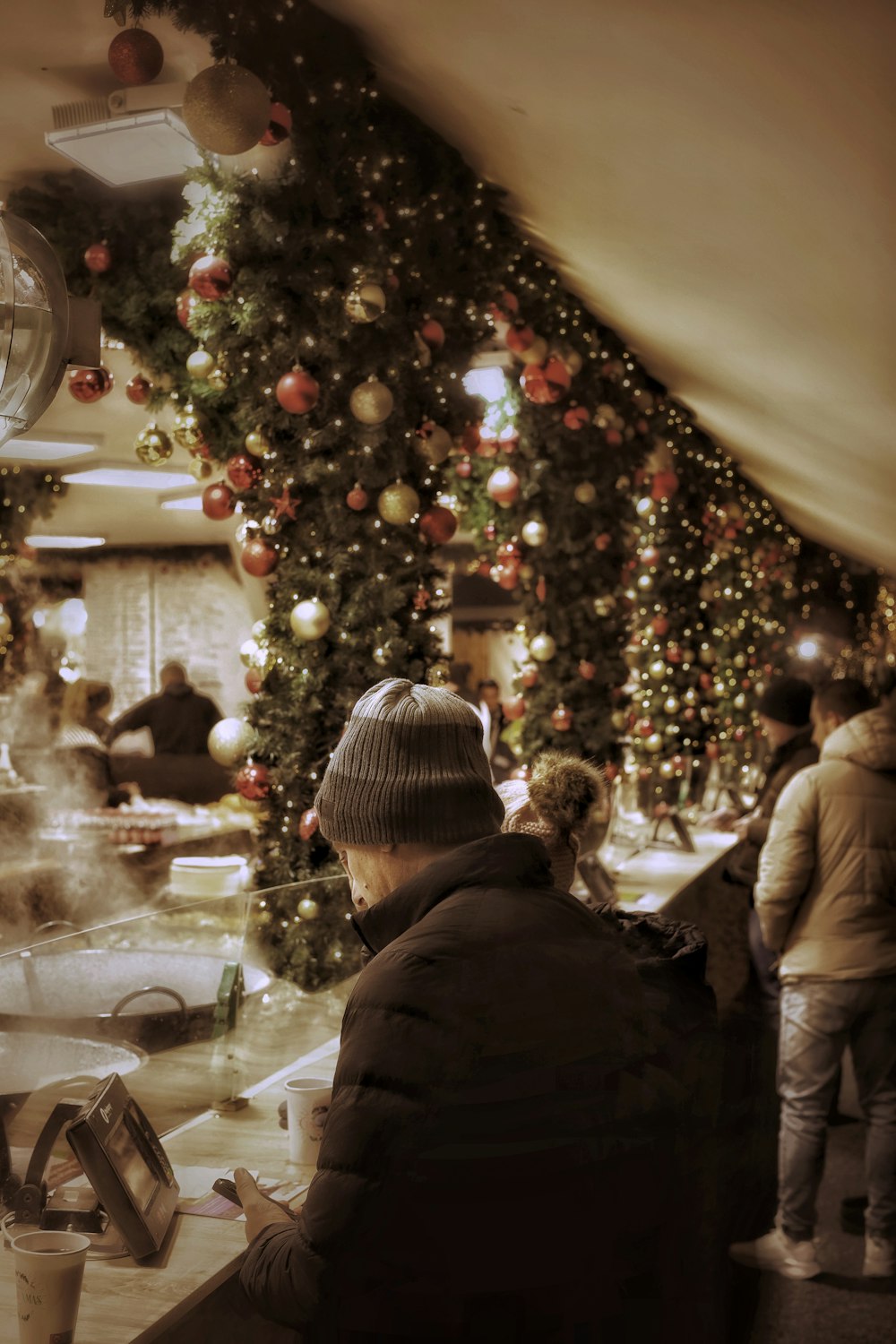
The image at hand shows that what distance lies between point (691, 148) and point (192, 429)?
82.9 inches

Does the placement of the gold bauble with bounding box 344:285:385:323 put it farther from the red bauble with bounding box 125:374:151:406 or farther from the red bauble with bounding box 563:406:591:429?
the red bauble with bounding box 563:406:591:429

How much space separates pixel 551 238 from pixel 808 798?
2313 mm

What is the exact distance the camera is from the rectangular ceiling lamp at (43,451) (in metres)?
6.12

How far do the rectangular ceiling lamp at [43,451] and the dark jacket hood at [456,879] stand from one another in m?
5.05

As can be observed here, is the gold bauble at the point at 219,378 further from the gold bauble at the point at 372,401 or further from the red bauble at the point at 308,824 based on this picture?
the red bauble at the point at 308,824

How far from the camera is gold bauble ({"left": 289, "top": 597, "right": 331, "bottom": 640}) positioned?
3.61 meters

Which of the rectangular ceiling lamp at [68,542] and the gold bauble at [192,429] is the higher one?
the rectangular ceiling lamp at [68,542]

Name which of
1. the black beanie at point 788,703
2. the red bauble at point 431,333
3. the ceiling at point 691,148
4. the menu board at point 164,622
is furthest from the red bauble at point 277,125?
the menu board at point 164,622

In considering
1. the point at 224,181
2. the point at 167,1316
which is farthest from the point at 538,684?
the point at 167,1316

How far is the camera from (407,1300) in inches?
52.7

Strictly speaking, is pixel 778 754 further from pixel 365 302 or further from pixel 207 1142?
pixel 207 1142

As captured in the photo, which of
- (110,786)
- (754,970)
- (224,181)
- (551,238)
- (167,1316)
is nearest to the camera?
(167,1316)

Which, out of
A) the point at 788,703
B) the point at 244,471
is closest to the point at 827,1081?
the point at 788,703

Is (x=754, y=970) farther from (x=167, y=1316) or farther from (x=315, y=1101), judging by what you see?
(x=167, y=1316)
